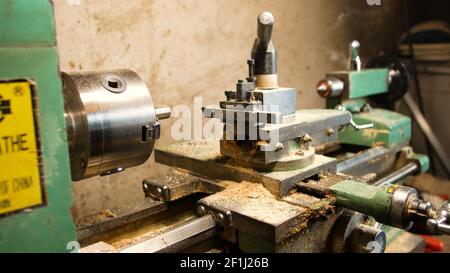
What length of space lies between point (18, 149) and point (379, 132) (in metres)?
1.42

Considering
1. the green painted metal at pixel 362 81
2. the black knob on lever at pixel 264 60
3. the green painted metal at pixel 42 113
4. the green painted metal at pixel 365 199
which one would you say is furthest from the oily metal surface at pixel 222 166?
the green painted metal at pixel 362 81

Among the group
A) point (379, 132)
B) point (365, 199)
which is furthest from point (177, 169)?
point (379, 132)

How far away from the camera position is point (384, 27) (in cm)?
283

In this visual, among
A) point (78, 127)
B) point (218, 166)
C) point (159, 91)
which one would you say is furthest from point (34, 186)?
point (159, 91)

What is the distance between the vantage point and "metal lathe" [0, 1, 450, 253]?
62cm

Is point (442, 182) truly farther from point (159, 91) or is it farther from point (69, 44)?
point (69, 44)

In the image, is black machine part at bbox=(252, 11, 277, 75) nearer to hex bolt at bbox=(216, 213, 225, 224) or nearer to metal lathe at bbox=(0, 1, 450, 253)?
metal lathe at bbox=(0, 1, 450, 253)

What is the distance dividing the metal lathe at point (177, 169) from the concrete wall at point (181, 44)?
1.27ft

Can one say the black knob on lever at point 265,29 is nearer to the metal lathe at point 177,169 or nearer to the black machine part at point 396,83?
the metal lathe at point 177,169

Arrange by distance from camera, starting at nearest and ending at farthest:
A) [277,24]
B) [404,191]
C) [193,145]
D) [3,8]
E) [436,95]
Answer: [3,8] → [404,191] → [193,145] → [277,24] → [436,95]

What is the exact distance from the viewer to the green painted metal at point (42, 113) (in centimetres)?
60

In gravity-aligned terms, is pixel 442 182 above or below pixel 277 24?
below

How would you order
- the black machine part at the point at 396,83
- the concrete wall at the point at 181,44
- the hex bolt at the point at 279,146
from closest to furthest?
1. the hex bolt at the point at 279,146
2. the concrete wall at the point at 181,44
3. the black machine part at the point at 396,83

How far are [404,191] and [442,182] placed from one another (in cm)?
194
